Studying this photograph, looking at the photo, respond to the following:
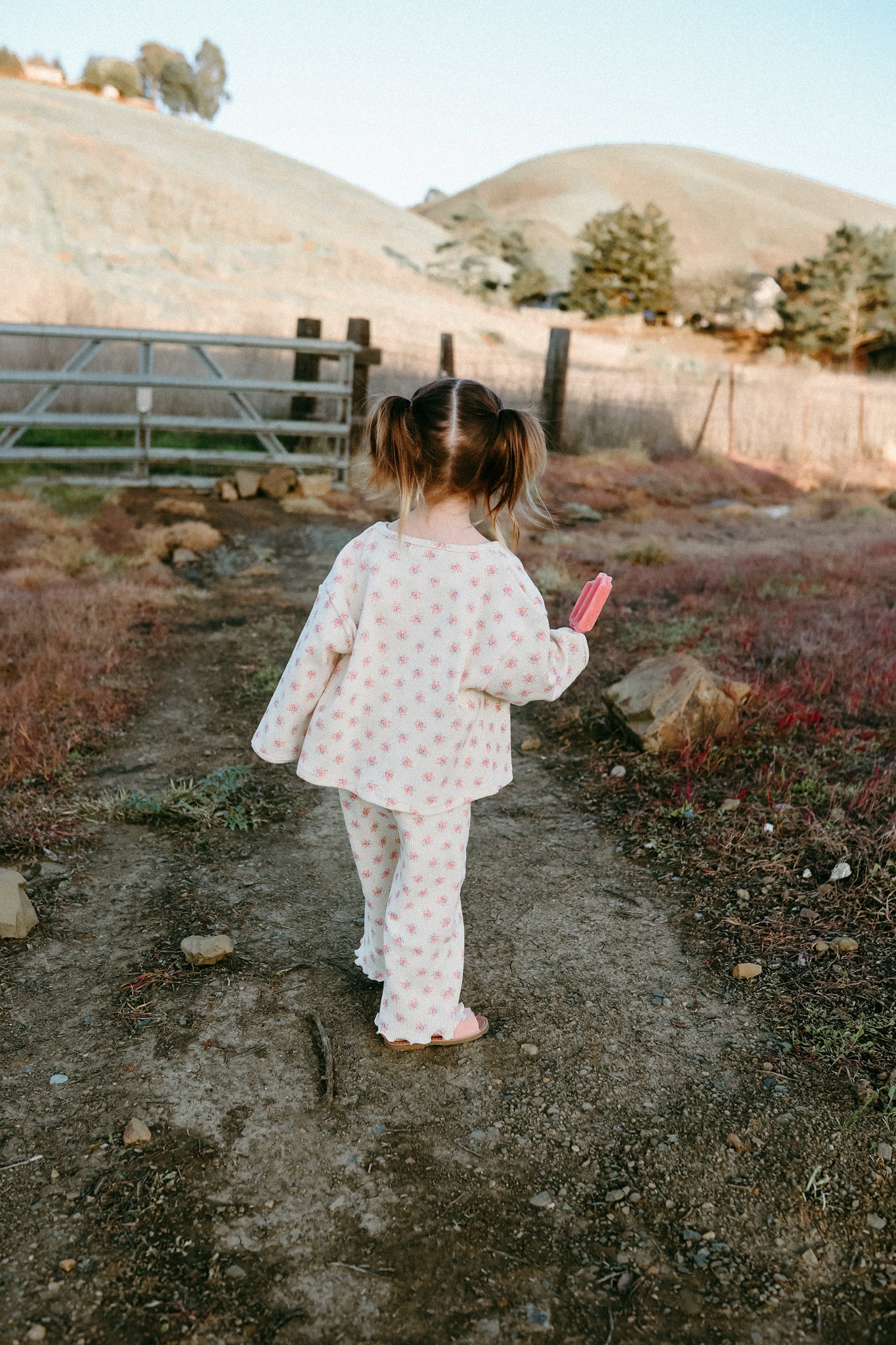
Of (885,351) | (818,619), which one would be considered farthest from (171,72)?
(818,619)

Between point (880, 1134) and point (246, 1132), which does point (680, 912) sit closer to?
point (880, 1134)

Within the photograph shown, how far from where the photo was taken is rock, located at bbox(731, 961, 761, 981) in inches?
119

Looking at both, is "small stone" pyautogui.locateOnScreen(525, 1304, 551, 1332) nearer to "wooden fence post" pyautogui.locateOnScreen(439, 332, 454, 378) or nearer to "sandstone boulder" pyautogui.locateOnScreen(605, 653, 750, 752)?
"sandstone boulder" pyautogui.locateOnScreen(605, 653, 750, 752)

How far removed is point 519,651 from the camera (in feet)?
7.73

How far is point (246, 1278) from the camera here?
1900 mm

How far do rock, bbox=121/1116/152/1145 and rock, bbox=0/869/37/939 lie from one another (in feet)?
3.24

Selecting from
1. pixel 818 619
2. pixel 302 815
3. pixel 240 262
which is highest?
pixel 240 262

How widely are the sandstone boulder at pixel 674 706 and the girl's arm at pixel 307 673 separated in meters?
2.38

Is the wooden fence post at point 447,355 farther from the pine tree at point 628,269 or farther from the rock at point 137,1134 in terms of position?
the pine tree at point 628,269

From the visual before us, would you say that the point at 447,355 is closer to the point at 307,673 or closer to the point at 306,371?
the point at 306,371

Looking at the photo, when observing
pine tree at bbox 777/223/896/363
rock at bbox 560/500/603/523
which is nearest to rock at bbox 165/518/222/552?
rock at bbox 560/500/603/523

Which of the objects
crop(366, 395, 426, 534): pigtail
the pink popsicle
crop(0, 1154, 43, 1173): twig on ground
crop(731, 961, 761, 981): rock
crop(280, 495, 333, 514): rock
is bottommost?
crop(0, 1154, 43, 1173): twig on ground

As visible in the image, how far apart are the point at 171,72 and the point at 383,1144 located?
83.5m

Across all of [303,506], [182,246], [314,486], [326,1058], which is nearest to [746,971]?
[326,1058]
